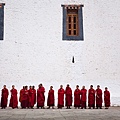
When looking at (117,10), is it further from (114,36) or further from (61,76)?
(61,76)

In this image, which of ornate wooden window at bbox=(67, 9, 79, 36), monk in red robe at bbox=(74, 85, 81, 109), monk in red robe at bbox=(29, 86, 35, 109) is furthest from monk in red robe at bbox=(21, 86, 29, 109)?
ornate wooden window at bbox=(67, 9, 79, 36)

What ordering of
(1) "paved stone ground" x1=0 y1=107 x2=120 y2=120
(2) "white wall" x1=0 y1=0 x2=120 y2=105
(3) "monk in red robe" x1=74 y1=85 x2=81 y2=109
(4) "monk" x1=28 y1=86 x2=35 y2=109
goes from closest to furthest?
(1) "paved stone ground" x1=0 y1=107 x2=120 y2=120 < (4) "monk" x1=28 y1=86 x2=35 y2=109 < (3) "monk in red robe" x1=74 y1=85 x2=81 y2=109 < (2) "white wall" x1=0 y1=0 x2=120 y2=105

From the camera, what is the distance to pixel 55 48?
41.4ft

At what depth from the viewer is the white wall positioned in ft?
40.8

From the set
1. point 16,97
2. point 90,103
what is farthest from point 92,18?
point 16,97

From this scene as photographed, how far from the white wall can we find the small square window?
0.18 meters

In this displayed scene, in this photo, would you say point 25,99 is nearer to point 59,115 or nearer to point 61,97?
point 61,97

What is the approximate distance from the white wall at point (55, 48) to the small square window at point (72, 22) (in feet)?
0.59

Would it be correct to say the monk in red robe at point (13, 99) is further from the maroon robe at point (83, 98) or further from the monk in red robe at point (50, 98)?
the maroon robe at point (83, 98)

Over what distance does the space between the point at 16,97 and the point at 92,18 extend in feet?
14.7

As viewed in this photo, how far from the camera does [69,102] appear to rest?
11648 mm

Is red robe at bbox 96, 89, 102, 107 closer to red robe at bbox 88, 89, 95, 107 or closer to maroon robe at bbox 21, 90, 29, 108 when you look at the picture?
red robe at bbox 88, 89, 95, 107

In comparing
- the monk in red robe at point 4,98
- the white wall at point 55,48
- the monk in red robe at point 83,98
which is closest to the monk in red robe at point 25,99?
the monk in red robe at point 4,98

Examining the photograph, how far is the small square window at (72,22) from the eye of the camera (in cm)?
1278
